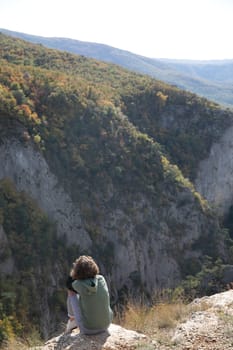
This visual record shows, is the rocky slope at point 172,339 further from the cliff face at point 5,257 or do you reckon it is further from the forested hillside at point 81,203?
the cliff face at point 5,257

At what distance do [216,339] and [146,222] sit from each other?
2618 cm

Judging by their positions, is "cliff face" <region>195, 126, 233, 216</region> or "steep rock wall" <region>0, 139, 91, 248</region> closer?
"steep rock wall" <region>0, 139, 91, 248</region>

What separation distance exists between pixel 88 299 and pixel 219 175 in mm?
45270

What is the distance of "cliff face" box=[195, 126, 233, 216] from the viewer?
158 feet

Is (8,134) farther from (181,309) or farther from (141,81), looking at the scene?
(141,81)

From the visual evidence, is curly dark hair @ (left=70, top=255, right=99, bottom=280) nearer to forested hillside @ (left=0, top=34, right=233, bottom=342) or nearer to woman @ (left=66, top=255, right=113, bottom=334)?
woman @ (left=66, top=255, right=113, bottom=334)

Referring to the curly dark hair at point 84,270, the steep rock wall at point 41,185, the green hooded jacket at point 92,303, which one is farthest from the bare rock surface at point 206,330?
the steep rock wall at point 41,185

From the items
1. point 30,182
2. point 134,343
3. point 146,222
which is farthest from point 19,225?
point 134,343

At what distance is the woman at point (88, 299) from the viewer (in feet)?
23.2

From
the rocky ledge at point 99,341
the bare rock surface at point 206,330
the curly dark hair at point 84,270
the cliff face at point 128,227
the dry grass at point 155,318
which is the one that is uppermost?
the curly dark hair at point 84,270

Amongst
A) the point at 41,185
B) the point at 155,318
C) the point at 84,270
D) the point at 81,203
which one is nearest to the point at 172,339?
the point at 155,318

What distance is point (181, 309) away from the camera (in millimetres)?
9336

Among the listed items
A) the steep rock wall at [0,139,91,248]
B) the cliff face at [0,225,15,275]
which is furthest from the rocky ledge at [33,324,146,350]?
the steep rock wall at [0,139,91,248]

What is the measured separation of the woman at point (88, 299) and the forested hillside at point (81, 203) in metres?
11.1
